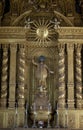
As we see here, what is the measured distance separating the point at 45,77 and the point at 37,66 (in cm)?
68

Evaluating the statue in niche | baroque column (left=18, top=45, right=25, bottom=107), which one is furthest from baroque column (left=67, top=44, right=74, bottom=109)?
baroque column (left=18, top=45, right=25, bottom=107)

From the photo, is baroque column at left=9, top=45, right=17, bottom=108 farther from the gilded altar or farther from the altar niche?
the altar niche

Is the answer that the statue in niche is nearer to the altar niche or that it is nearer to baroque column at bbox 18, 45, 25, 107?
the altar niche

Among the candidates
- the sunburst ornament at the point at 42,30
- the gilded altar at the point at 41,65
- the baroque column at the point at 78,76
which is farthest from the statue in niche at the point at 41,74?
the baroque column at the point at 78,76

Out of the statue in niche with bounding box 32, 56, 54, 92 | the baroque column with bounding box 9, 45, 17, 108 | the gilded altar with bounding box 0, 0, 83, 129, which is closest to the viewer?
the gilded altar with bounding box 0, 0, 83, 129

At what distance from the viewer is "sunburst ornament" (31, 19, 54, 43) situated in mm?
19453

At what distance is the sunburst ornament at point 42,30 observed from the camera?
63.8ft

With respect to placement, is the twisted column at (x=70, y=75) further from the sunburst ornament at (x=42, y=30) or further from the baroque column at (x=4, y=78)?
the baroque column at (x=4, y=78)

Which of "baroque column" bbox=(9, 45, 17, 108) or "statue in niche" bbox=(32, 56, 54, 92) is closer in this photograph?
"baroque column" bbox=(9, 45, 17, 108)

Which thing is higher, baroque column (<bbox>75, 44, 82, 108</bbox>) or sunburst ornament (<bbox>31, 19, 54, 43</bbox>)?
sunburst ornament (<bbox>31, 19, 54, 43</bbox>)

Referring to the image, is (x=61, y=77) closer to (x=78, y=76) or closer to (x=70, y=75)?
(x=70, y=75)

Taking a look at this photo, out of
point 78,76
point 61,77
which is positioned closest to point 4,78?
point 61,77

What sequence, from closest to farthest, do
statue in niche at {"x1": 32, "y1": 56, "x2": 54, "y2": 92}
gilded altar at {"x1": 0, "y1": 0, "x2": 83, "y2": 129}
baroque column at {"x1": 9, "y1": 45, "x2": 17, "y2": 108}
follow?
1. gilded altar at {"x1": 0, "y1": 0, "x2": 83, "y2": 129}
2. baroque column at {"x1": 9, "y1": 45, "x2": 17, "y2": 108}
3. statue in niche at {"x1": 32, "y1": 56, "x2": 54, "y2": 92}

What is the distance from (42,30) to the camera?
19453 millimetres
